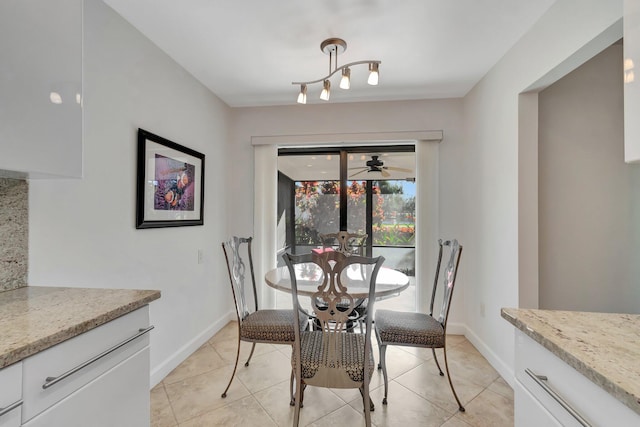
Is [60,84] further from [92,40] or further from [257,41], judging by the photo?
[257,41]

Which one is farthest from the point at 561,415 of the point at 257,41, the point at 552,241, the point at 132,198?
the point at 257,41

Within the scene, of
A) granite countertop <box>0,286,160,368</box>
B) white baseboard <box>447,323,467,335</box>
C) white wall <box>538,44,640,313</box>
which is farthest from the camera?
white baseboard <box>447,323,467,335</box>

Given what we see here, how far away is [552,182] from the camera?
215 centimetres

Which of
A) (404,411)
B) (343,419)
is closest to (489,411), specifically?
(404,411)

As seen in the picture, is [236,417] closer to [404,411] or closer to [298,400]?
[298,400]

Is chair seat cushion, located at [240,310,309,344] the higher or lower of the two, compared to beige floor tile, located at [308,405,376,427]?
higher

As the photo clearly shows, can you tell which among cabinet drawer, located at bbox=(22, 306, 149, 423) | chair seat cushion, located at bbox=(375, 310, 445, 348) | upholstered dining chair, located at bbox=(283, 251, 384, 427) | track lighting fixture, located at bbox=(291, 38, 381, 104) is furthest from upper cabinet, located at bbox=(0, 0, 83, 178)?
chair seat cushion, located at bbox=(375, 310, 445, 348)

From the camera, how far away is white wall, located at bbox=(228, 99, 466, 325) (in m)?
3.08

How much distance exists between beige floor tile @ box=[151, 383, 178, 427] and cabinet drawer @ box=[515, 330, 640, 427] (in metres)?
1.87

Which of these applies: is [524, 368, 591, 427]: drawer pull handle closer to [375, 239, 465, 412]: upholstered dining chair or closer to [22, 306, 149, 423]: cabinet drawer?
[375, 239, 465, 412]: upholstered dining chair

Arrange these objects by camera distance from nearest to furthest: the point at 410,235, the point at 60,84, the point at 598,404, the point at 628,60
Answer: the point at 598,404 → the point at 628,60 → the point at 60,84 → the point at 410,235

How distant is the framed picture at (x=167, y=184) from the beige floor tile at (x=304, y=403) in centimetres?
144

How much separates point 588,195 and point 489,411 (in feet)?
5.48

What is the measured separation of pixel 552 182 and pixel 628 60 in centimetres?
150
